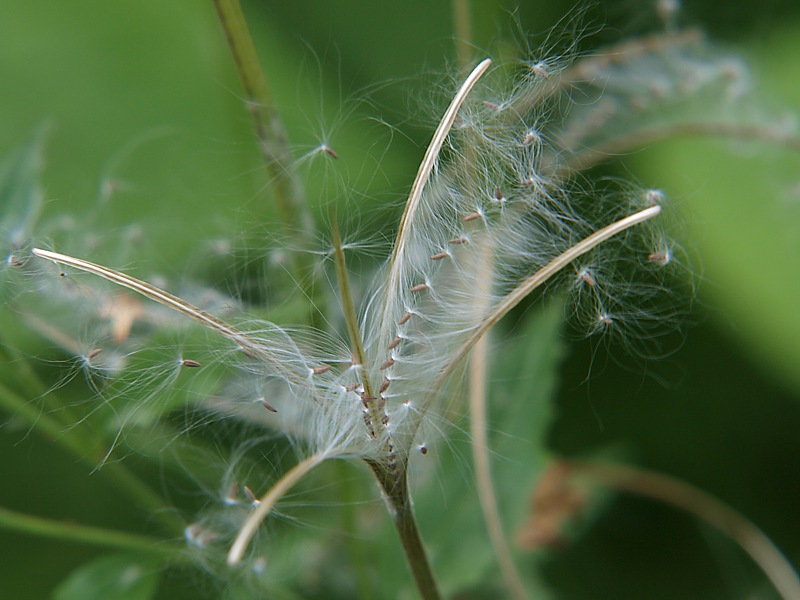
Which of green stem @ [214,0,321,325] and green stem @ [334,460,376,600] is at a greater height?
green stem @ [214,0,321,325]

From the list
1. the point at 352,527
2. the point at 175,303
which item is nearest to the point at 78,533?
the point at 352,527

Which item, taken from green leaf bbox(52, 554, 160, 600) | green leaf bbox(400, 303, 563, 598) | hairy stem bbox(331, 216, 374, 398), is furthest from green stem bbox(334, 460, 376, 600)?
hairy stem bbox(331, 216, 374, 398)

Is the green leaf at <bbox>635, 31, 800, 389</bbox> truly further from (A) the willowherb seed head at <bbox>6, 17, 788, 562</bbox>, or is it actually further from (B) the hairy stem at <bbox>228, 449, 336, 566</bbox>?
(B) the hairy stem at <bbox>228, 449, 336, 566</bbox>

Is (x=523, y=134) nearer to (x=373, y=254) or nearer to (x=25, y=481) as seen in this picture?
(x=373, y=254)

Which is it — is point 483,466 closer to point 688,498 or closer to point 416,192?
point 416,192

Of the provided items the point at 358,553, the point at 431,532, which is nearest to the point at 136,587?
the point at 358,553

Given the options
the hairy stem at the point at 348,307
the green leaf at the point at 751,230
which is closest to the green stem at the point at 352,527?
the hairy stem at the point at 348,307
